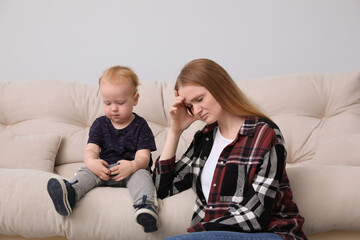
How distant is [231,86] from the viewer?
139cm

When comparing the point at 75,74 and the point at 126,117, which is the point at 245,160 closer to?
the point at 126,117

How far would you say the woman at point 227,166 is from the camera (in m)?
1.20

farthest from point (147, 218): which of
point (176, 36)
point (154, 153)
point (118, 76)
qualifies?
point (176, 36)

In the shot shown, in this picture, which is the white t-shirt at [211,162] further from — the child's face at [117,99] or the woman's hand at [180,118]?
the child's face at [117,99]

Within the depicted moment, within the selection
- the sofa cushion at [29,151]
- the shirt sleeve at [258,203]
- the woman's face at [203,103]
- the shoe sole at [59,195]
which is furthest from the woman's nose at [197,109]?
the sofa cushion at [29,151]

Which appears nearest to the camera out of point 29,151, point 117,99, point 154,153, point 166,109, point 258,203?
point 258,203

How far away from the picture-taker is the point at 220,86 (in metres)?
1.38

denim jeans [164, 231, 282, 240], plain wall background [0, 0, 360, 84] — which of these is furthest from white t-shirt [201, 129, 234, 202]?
plain wall background [0, 0, 360, 84]

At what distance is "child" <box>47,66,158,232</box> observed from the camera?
1.49m

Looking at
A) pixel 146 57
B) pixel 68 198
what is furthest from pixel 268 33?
pixel 68 198

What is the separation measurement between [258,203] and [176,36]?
1.83 metres

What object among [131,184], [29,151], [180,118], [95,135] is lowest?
[29,151]

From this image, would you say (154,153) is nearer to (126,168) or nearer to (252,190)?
(126,168)

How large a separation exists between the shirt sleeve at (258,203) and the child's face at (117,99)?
2.38 ft
